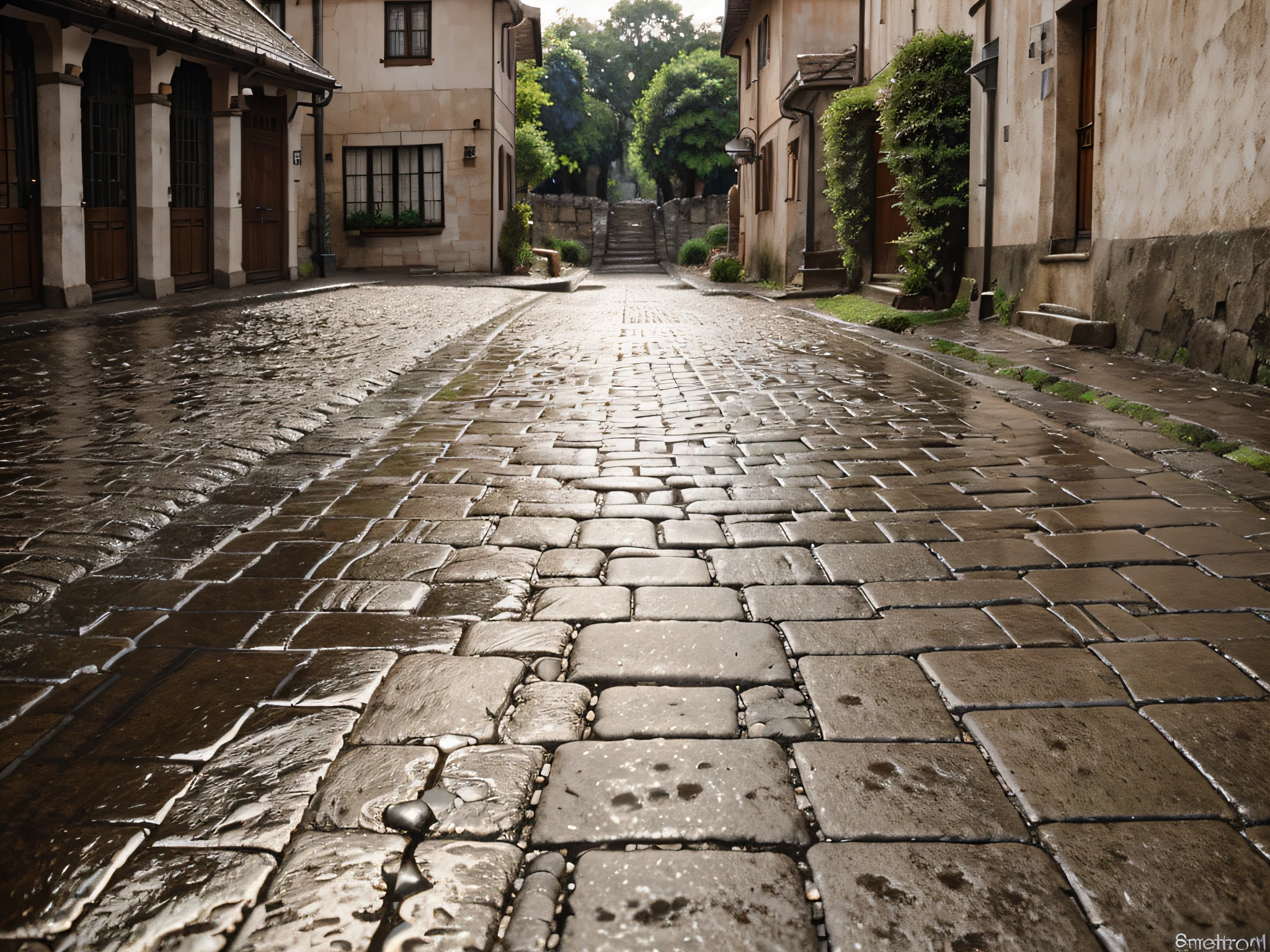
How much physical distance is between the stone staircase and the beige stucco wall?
10055 millimetres

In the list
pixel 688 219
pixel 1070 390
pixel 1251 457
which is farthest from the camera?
pixel 688 219

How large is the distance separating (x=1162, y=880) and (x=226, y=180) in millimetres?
16688

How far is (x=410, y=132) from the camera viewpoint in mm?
24188

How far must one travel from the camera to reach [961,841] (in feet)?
6.23

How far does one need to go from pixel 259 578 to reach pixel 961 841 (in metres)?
2.21

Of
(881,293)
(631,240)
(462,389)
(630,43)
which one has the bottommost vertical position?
(462,389)

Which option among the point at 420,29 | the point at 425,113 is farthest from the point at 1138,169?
the point at 420,29

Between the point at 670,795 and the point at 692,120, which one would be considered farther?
the point at 692,120

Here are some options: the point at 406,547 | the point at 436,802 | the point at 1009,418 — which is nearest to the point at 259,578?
the point at 406,547

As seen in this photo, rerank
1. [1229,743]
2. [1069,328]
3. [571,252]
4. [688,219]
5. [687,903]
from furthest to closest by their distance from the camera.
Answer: [688,219]
[571,252]
[1069,328]
[1229,743]
[687,903]

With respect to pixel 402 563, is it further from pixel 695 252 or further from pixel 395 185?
pixel 695 252

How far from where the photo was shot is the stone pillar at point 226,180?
52.5 ft

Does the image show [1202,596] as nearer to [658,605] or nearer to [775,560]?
[775,560]

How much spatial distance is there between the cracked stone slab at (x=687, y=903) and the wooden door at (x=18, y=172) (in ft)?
39.0
